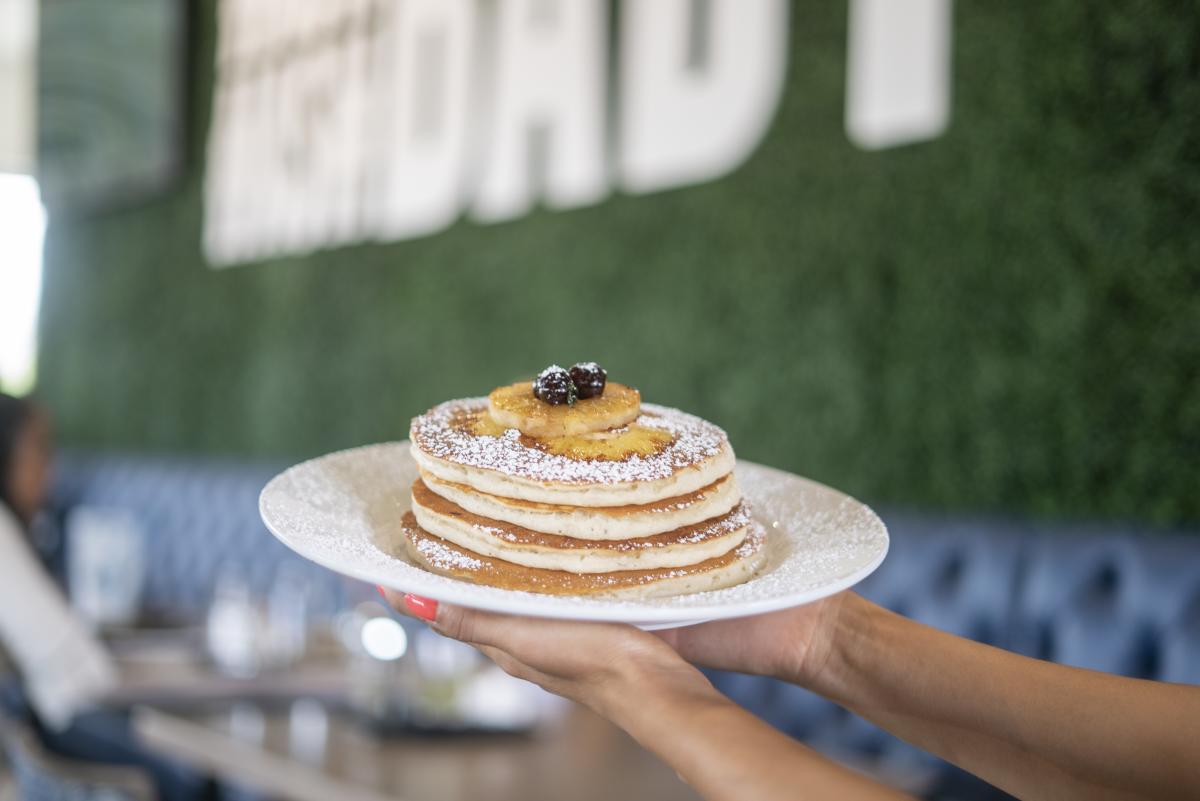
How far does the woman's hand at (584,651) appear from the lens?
2.84ft

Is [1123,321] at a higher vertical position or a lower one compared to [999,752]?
higher

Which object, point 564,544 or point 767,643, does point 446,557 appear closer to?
point 564,544

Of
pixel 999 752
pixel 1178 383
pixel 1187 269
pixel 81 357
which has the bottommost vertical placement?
pixel 81 357

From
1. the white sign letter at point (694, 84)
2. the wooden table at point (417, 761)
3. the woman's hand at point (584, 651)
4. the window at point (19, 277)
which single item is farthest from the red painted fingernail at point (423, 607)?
the window at point (19, 277)

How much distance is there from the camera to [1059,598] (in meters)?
2.07

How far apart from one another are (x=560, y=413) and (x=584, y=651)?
0.79ft

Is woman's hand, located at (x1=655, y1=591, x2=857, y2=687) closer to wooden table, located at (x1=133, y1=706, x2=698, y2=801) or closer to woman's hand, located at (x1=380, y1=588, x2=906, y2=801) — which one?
woman's hand, located at (x1=380, y1=588, x2=906, y2=801)

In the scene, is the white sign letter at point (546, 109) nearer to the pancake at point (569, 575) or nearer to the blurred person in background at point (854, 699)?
the blurred person in background at point (854, 699)

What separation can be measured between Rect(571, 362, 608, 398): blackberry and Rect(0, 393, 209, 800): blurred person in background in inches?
66.4

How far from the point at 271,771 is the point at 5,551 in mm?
1246

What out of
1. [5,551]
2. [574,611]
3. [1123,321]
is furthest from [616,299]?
[574,611]

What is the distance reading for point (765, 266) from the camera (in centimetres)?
282

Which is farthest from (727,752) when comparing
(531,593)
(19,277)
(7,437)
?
(19,277)

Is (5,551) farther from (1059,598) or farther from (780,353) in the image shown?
(1059,598)
